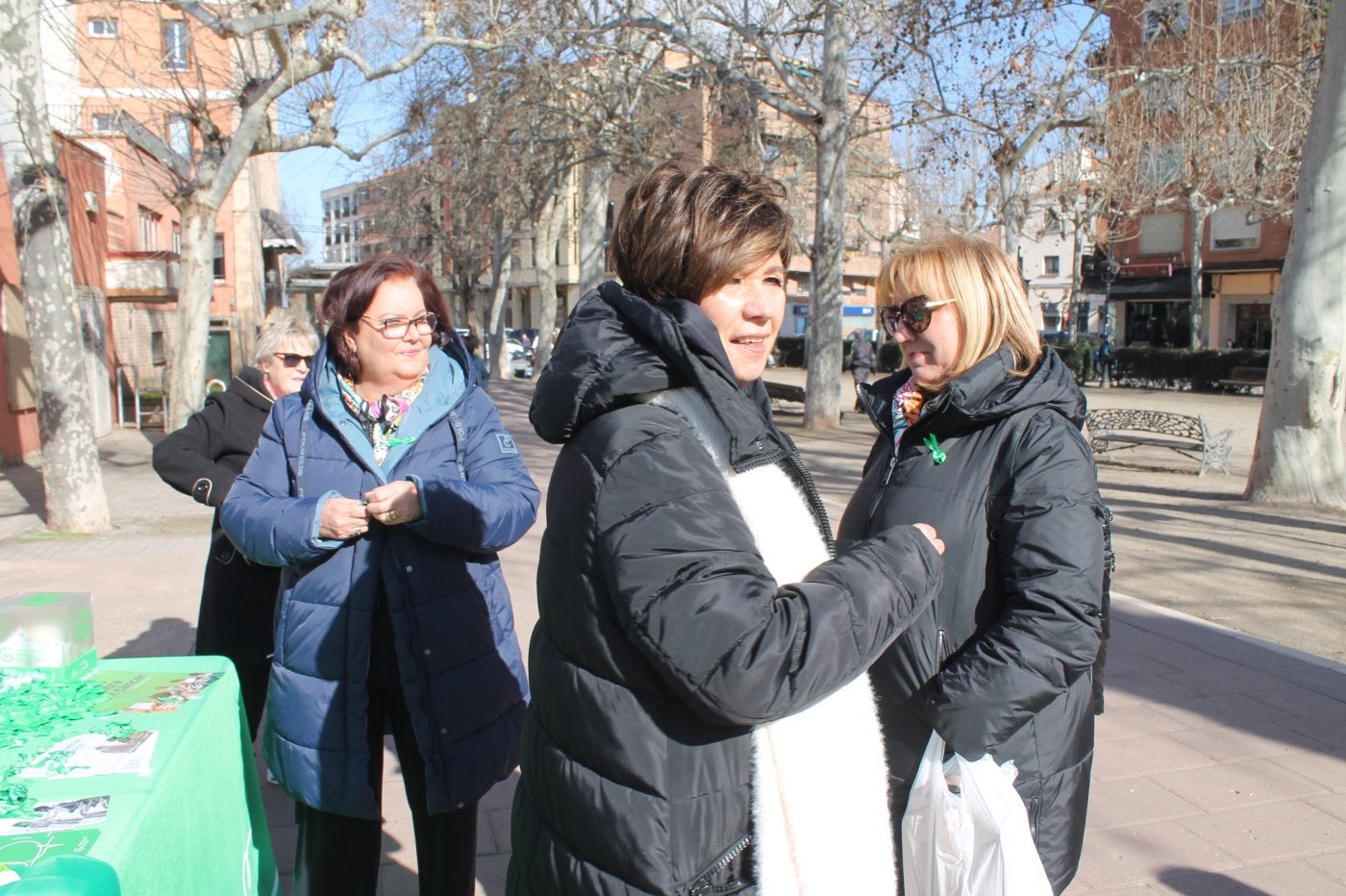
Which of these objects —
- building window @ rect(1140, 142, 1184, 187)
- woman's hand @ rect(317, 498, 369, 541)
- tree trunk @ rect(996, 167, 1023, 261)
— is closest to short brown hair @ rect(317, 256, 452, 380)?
woman's hand @ rect(317, 498, 369, 541)

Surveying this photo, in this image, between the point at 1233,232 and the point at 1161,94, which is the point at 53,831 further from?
the point at 1233,232

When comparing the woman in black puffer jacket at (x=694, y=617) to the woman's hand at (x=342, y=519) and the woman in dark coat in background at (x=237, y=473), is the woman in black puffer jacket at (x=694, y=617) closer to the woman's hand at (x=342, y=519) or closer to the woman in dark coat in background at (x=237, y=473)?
the woman's hand at (x=342, y=519)

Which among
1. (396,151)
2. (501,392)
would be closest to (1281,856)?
(396,151)

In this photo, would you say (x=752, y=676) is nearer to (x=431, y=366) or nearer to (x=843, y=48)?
(x=431, y=366)

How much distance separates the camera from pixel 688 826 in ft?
4.96

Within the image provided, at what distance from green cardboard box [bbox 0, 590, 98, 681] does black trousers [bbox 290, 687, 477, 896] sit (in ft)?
2.27

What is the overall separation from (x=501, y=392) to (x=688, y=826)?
25595 mm

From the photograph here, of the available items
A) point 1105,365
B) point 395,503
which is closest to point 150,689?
point 395,503

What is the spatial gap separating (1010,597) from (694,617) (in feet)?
3.10

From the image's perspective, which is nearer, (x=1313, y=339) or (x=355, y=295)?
(x=355, y=295)

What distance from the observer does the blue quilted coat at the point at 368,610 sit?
2555 millimetres

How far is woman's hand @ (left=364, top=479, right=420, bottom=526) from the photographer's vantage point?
249 cm

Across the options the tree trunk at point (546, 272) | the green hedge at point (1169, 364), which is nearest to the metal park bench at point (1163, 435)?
the green hedge at point (1169, 364)

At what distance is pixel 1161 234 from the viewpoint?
46406 millimetres
